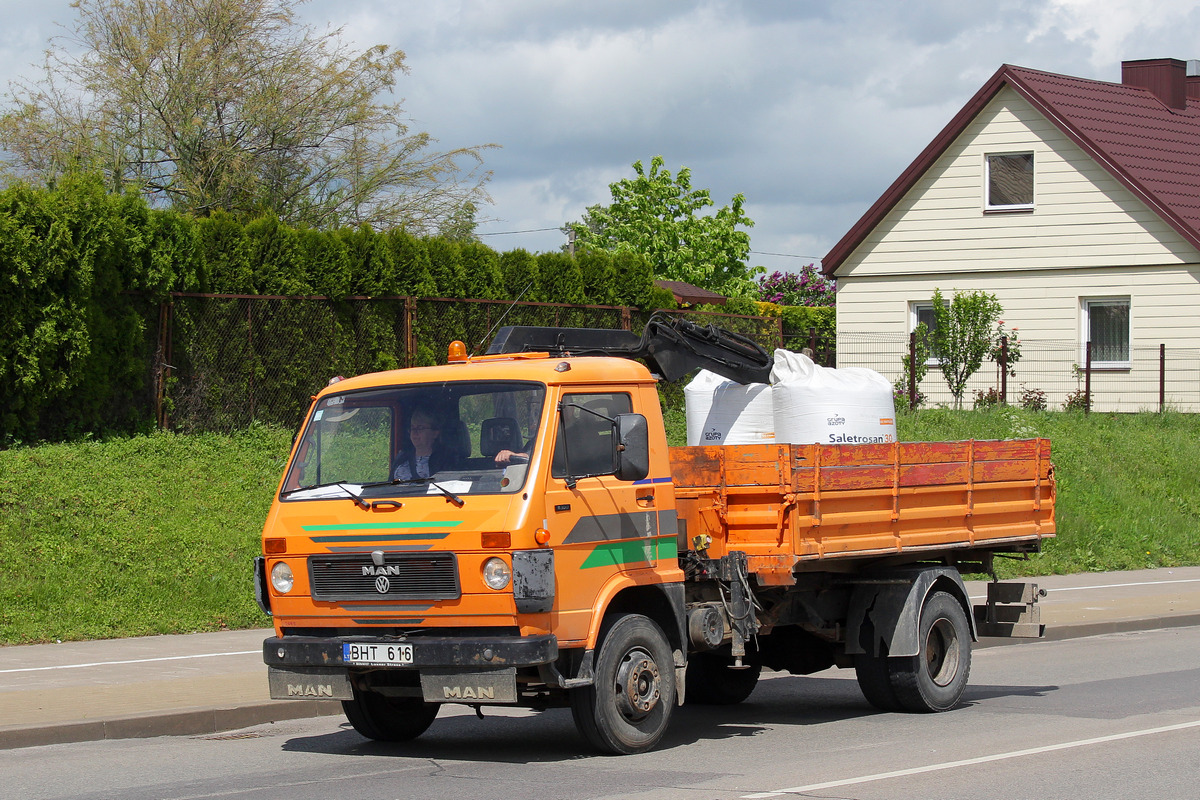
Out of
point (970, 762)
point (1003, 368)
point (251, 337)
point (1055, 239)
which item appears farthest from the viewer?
point (1055, 239)

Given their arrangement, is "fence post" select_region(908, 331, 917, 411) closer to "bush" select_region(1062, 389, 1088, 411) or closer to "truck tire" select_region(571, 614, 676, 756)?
"bush" select_region(1062, 389, 1088, 411)

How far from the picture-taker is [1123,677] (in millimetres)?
11844

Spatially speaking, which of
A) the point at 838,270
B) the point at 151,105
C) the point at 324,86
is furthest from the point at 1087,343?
the point at 151,105

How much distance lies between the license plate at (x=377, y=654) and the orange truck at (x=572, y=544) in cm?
1

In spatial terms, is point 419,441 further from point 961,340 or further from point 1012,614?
point 961,340

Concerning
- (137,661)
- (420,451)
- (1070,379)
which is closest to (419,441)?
(420,451)

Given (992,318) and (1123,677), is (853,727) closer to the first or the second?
(1123,677)

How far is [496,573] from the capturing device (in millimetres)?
7727

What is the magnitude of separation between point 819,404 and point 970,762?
292cm

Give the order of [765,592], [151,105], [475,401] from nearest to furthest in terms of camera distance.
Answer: [475,401] → [765,592] → [151,105]

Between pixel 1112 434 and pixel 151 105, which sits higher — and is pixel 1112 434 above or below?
below

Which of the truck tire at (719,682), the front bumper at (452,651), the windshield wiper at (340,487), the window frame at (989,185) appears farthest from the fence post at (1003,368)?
the front bumper at (452,651)

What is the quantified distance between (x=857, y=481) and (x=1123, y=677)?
13.1ft

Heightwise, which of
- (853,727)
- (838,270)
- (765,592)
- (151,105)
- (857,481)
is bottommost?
(853,727)
